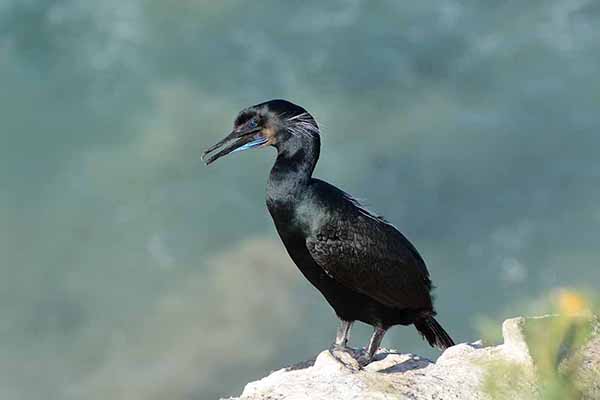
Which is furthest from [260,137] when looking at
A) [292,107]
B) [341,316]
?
[341,316]

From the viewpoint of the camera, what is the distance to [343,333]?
11094 millimetres

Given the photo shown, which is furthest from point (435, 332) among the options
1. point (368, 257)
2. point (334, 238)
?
point (334, 238)

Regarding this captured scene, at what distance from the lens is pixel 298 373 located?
977 cm

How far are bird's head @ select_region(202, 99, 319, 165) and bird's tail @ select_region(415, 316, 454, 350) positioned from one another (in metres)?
2.84

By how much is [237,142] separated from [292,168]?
1019mm

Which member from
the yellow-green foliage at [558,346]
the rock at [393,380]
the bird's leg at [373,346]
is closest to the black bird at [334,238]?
the bird's leg at [373,346]

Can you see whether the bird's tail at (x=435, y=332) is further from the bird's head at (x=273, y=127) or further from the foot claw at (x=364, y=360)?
the bird's head at (x=273, y=127)

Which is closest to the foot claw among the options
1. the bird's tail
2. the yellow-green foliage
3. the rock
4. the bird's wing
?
the rock

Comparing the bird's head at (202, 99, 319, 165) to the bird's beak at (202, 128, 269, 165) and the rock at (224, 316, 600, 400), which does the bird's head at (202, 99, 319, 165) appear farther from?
the rock at (224, 316, 600, 400)

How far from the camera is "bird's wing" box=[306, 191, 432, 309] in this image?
10.7 metres

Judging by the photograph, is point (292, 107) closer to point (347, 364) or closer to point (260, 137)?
point (260, 137)

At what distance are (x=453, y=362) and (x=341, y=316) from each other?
2296 mm

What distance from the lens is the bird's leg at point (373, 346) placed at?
35.7 feet

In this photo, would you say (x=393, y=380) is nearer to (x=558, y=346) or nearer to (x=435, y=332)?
(x=435, y=332)
